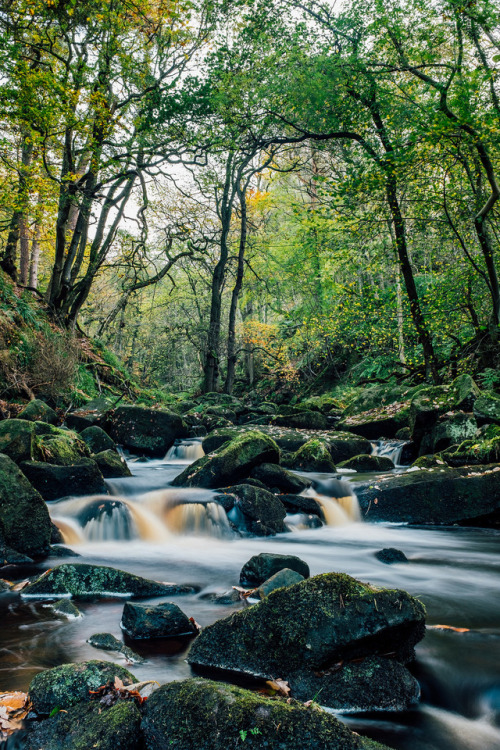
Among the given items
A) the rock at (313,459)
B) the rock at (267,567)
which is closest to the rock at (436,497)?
the rock at (313,459)

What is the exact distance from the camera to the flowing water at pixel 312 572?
9.15 feet

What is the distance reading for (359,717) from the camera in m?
2.53

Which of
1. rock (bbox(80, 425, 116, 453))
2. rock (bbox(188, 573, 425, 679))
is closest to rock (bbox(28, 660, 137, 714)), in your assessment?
rock (bbox(188, 573, 425, 679))

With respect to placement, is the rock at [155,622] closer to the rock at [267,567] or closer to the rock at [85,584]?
the rock at [85,584]

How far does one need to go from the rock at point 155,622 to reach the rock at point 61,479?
4.11m

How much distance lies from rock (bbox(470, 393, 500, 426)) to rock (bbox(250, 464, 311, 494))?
3.74 metres

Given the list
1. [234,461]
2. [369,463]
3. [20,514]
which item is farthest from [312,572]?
[369,463]

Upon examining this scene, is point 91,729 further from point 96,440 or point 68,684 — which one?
point 96,440

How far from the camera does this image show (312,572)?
5441mm

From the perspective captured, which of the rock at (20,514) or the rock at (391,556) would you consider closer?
the rock at (20,514)

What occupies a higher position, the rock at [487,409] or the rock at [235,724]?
the rock at [487,409]

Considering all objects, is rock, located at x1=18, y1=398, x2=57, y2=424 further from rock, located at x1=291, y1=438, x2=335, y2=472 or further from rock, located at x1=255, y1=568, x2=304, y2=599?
rock, located at x1=255, y1=568, x2=304, y2=599

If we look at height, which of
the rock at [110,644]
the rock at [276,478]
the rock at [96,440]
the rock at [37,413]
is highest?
the rock at [37,413]

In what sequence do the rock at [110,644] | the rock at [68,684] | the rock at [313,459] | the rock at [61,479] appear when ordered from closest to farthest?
1. the rock at [68,684]
2. the rock at [110,644]
3. the rock at [61,479]
4. the rock at [313,459]
